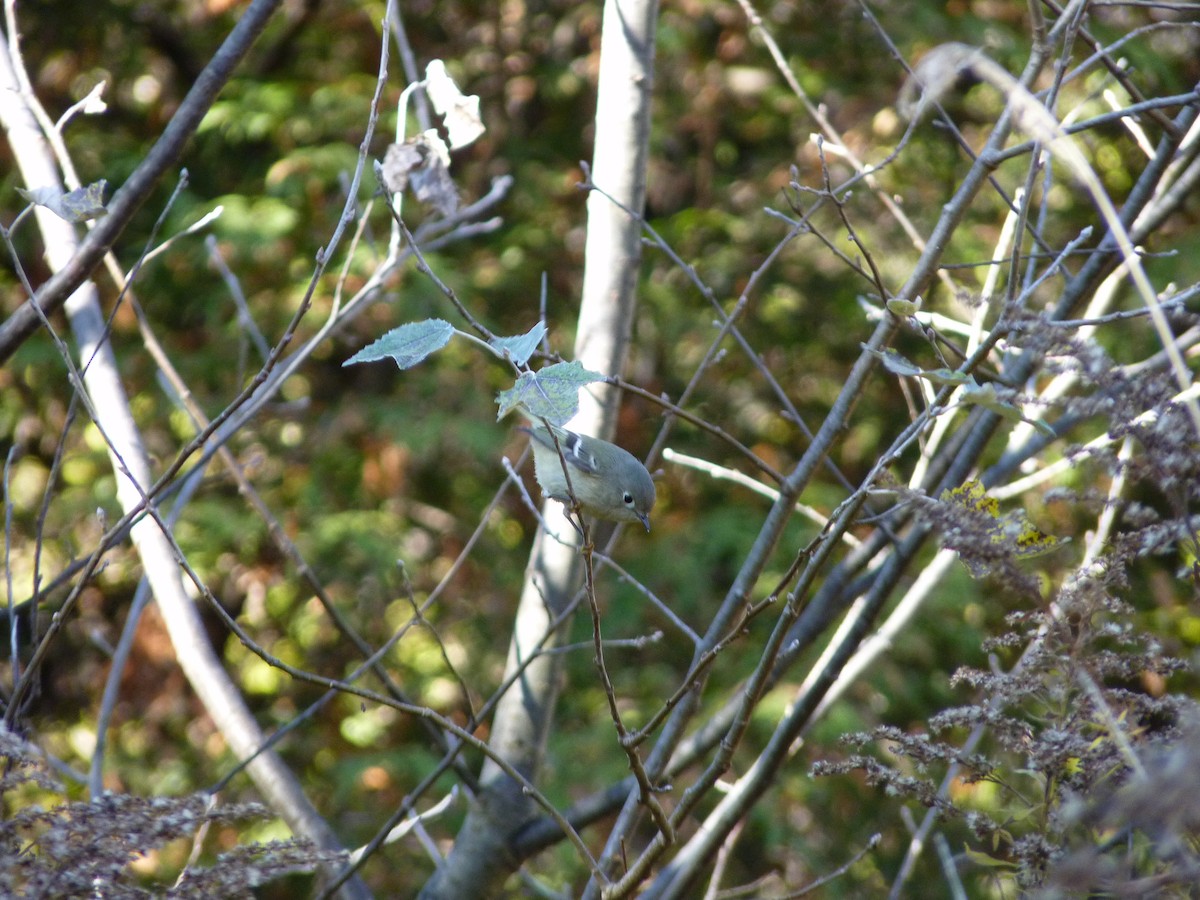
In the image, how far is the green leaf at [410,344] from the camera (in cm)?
119

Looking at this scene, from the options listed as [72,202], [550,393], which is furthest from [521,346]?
[72,202]

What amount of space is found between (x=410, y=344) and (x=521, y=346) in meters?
0.15

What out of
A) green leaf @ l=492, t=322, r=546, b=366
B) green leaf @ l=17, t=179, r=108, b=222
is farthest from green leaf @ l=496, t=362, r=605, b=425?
green leaf @ l=17, t=179, r=108, b=222

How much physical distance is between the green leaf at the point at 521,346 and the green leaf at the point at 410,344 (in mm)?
62

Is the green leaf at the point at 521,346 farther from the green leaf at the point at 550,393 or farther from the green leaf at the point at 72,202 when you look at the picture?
the green leaf at the point at 72,202

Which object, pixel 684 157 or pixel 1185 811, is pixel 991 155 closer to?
pixel 1185 811

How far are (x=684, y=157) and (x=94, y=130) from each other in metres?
3.07

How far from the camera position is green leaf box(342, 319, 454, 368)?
119 cm

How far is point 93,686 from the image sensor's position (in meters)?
5.43

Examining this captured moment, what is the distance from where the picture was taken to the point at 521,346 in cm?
115

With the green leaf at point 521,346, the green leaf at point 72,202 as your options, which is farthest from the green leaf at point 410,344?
the green leaf at point 72,202

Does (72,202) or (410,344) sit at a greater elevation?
(72,202)

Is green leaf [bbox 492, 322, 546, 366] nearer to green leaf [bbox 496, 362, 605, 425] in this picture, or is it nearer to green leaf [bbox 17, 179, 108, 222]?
green leaf [bbox 496, 362, 605, 425]

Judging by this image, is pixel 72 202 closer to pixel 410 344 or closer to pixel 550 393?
pixel 410 344
